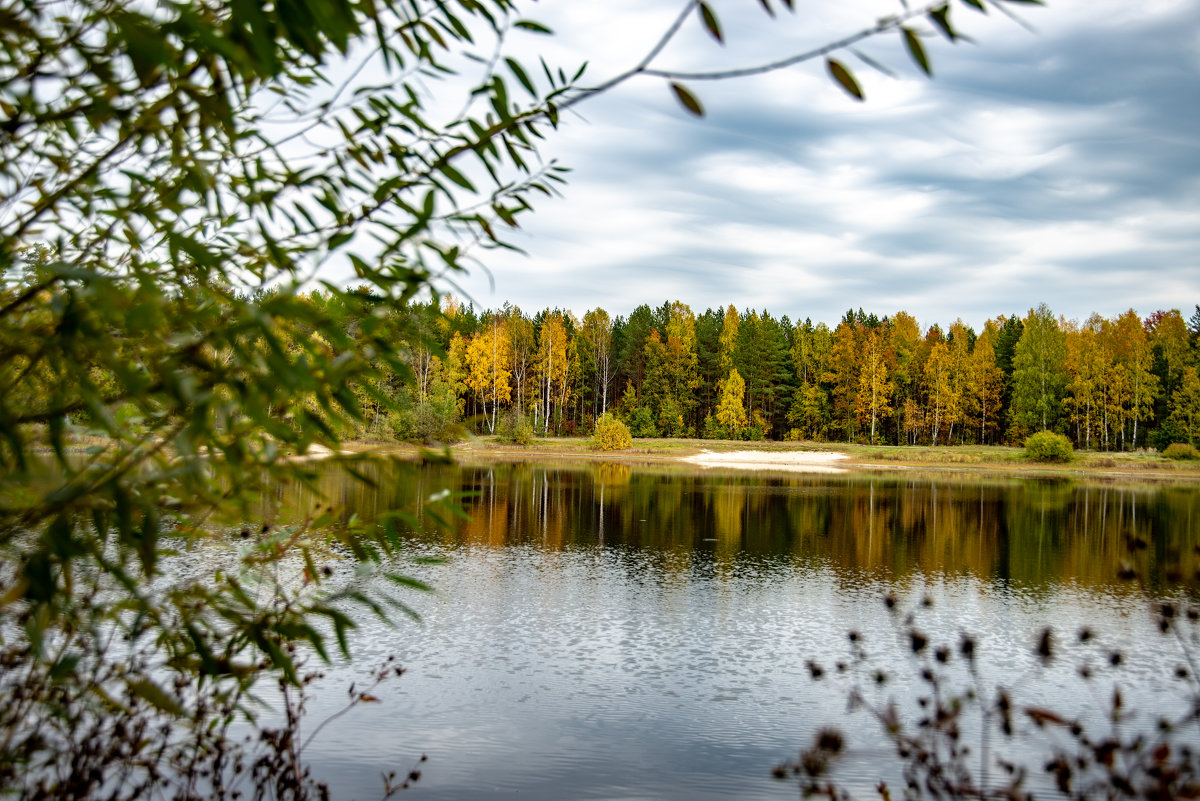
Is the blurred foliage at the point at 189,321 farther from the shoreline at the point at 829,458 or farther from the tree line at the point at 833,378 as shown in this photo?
the tree line at the point at 833,378

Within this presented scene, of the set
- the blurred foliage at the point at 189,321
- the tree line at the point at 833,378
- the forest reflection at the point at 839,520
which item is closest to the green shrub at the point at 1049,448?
the tree line at the point at 833,378

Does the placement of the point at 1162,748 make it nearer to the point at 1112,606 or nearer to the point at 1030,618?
the point at 1030,618

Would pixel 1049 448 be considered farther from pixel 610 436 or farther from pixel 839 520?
pixel 839 520

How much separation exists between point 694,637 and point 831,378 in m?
58.1

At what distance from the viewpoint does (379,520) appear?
9.62ft

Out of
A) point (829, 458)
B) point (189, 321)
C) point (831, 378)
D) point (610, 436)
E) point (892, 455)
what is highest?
point (831, 378)

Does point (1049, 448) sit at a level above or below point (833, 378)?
below

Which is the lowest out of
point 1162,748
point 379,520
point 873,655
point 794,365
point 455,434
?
point 873,655

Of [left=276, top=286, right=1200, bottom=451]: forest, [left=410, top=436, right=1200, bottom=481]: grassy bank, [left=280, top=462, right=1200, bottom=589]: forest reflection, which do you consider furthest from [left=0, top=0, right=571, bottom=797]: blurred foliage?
[left=276, top=286, right=1200, bottom=451]: forest

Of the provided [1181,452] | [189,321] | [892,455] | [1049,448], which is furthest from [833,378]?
[189,321]

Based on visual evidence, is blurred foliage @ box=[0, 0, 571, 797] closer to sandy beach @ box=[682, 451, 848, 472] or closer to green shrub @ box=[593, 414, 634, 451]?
sandy beach @ box=[682, 451, 848, 472]

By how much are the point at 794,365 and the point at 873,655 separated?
203 feet

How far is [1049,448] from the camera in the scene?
51.8m

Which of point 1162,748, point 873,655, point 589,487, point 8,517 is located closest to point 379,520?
point 8,517
